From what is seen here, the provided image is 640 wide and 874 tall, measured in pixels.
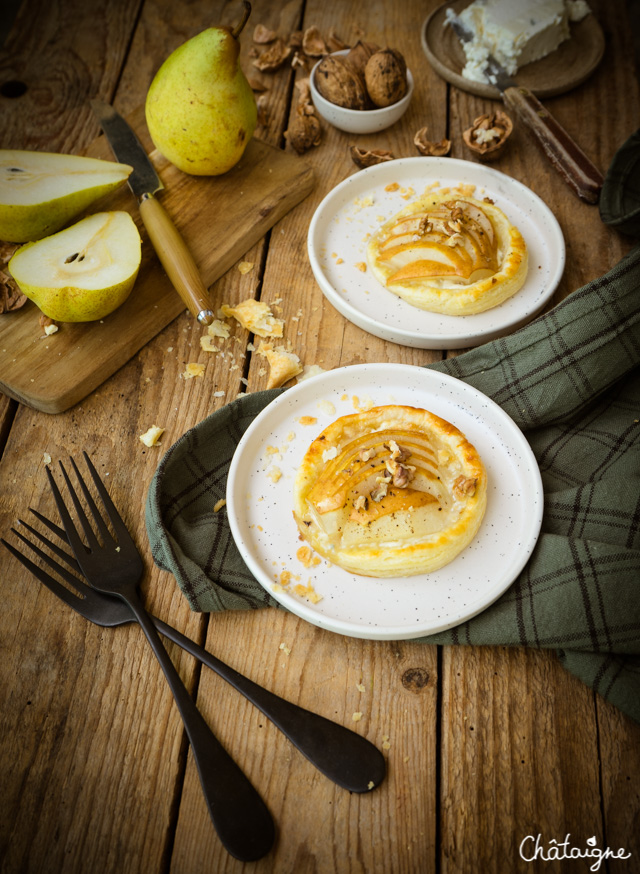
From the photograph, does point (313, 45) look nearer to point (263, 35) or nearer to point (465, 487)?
point (263, 35)

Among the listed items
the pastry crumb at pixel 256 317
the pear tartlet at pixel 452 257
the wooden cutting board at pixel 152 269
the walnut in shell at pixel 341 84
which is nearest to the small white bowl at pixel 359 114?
the walnut in shell at pixel 341 84

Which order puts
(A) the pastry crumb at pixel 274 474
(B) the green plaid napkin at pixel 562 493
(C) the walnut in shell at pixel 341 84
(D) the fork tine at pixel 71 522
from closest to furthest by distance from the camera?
(B) the green plaid napkin at pixel 562 493 → (D) the fork tine at pixel 71 522 → (A) the pastry crumb at pixel 274 474 → (C) the walnut in shell at pixel 341 84

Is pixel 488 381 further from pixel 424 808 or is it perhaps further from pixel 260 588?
pixel 424 808

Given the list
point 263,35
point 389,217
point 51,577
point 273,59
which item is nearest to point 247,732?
point 51,577

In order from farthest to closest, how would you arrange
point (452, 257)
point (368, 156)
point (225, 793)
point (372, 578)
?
point (368, 156) < point (452, 257) < point (372, 578) < point (225, 793)

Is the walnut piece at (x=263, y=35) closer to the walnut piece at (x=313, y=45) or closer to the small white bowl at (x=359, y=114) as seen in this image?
the walnut piece at (x=313, y=45)

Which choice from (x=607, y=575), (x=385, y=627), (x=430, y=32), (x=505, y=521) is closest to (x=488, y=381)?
(x=505, y=521)
